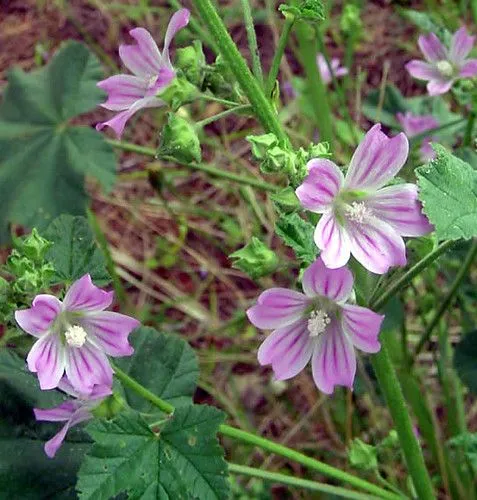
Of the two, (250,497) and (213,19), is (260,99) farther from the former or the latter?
(250,497)

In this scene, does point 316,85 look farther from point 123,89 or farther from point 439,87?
point 123,89

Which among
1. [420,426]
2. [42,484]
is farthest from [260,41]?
[42,484]

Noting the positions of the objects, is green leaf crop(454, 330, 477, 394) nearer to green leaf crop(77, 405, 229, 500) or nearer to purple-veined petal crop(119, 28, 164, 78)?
green leaf crop(77, 405, 229, 500)

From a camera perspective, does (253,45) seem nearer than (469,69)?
Yes

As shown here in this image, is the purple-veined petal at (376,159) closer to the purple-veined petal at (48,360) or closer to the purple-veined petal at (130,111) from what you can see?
the purple-veined petal at (130,111)

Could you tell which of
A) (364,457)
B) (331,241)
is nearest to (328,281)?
(331,241)
